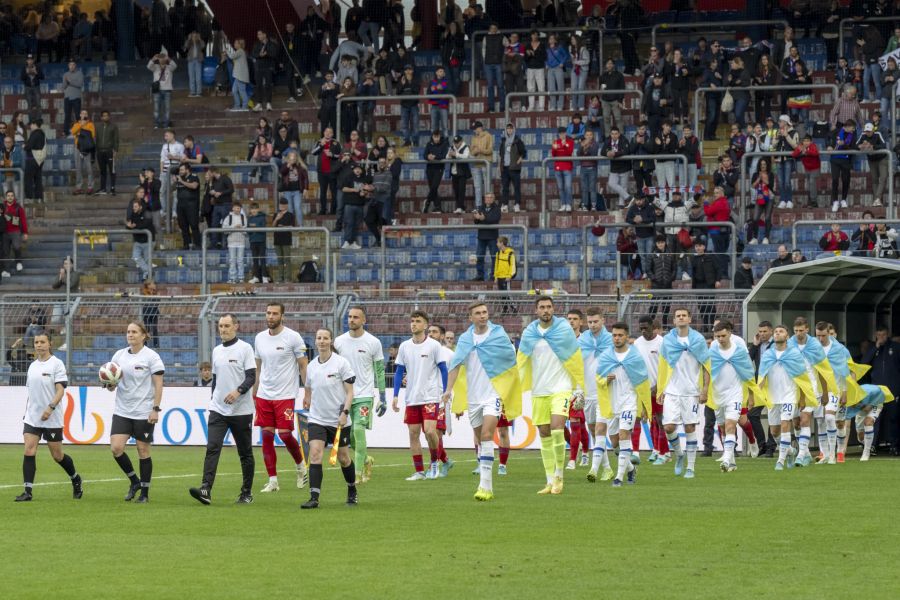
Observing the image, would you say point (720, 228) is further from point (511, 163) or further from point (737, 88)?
point (737, 88)

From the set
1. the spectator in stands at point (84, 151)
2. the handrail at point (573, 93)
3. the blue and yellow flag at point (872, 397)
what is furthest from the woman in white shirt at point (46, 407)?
the spectator in stands at point (84, 151)

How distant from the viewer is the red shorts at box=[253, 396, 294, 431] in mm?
18844

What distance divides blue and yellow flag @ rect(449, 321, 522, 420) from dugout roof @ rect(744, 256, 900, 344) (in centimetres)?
795

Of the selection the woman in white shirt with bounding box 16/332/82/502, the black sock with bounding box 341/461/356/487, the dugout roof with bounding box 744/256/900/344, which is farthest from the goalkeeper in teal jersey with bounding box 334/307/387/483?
the dugout roof with bounding box 744/256/900/344

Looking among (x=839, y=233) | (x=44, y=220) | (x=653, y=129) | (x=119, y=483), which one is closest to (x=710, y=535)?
(x=119, y=483)

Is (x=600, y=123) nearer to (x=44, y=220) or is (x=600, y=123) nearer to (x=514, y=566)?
(x=44, y=220)

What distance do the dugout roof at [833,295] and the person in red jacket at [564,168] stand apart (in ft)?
29.8

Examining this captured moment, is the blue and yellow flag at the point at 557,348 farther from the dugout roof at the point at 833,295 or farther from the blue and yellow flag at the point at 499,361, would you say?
the dugout roof at the point at 833,295

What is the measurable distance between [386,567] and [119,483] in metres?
9.23

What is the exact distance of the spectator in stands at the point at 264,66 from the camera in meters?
42.4

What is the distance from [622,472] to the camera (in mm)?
19578

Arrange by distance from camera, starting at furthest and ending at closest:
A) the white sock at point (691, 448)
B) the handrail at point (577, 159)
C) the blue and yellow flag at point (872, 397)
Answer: the handrail at point (577, 159) < the blue and yellow flag at point (872, 397) < the white sock at point (691, 448)

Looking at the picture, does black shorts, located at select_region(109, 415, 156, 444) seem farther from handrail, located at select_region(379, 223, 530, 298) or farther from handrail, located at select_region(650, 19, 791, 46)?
handrail, located at select_region(650, 19, 791, 46)

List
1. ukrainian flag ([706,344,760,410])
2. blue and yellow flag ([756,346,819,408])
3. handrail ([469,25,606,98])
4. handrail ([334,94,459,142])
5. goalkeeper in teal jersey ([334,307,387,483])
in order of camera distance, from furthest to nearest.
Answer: handrail ([469,25,606,98]) → handrail ([334,94,459,142]) → blue and yellow flag ([756,346,819,408]) → ukrainian flag ([706,344,760,410]) → goalkeeper in teal jersey ([334,307,387,483])
